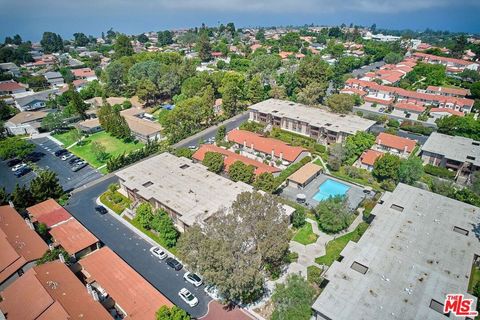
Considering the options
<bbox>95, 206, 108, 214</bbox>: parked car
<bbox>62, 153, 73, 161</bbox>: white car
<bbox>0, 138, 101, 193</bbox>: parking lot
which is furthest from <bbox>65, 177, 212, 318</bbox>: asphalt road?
<bbox>62, 153, 73, 161</bbox>: white car

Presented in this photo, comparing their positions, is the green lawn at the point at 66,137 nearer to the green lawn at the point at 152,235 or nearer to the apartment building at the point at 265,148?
the green lawn at the point at 152,235

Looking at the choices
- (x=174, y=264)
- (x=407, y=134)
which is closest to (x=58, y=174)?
(x=174, y=264)

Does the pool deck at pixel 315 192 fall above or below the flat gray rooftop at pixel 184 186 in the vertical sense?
below

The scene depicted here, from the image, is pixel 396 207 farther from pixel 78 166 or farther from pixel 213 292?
pixel 78 166

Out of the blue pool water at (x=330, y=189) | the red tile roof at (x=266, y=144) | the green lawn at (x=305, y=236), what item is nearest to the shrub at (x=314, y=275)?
the green lawn at (x=305, y=236)

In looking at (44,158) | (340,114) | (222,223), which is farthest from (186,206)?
(340,114)

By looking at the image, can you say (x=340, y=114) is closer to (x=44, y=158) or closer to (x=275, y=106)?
(x=275, y=106)
